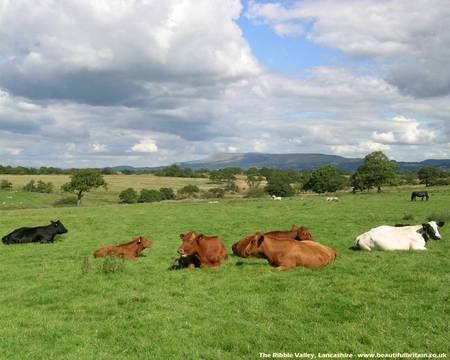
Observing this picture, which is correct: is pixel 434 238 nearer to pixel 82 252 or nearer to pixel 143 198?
pixel 82 252

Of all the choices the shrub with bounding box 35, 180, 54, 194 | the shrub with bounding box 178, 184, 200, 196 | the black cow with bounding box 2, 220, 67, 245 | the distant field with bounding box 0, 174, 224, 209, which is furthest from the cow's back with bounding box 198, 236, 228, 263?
the shrub with bounding box 178, 184, 200, 196

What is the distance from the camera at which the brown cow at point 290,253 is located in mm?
12445

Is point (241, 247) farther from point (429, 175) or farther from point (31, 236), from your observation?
point (429, 175)

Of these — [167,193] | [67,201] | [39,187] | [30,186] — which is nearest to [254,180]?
[167,193]

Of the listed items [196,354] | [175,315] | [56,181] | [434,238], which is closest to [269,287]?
[175,315]

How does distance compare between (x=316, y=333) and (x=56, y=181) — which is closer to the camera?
(x=316, y=333)

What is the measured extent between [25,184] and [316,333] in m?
125

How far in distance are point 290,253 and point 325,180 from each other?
279ft

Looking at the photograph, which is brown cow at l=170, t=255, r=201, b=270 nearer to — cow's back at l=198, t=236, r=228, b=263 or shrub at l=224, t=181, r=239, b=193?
cow's back at l=198, t=236, r=228, b=263

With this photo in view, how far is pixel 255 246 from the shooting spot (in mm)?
13234

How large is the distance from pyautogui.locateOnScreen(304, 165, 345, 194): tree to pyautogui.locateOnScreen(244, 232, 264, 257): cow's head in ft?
273

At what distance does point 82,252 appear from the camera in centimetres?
1769

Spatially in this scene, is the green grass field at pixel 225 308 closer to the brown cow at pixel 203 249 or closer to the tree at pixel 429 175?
the brown cow at pixel 203 249

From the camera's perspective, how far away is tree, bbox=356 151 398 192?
83938mm
